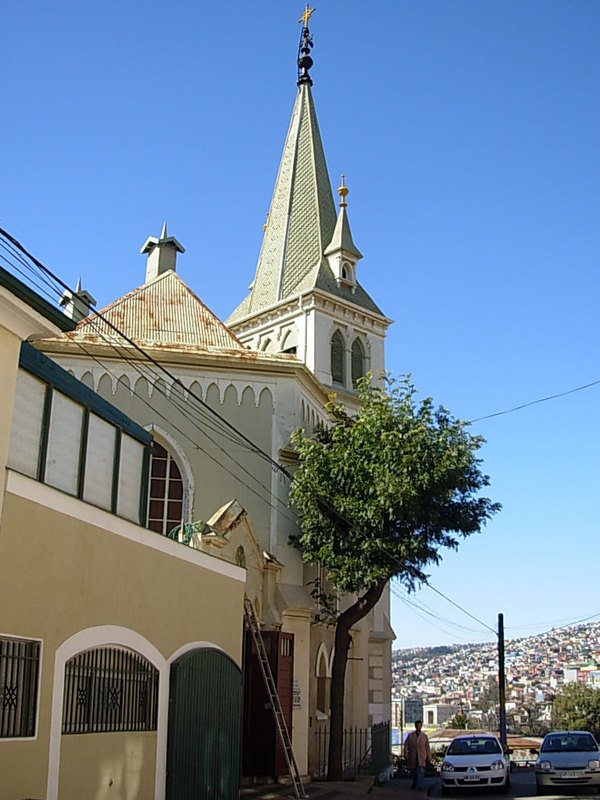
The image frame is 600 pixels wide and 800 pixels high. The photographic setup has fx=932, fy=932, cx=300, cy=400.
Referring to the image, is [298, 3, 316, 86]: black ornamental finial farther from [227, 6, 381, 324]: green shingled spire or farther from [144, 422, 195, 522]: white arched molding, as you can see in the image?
[144, 422, 195, 522]: white arched molding

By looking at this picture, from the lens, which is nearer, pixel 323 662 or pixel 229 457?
pixel 229 457

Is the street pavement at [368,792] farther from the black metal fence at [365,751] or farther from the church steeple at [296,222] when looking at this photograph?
the church steeple at [296,222]

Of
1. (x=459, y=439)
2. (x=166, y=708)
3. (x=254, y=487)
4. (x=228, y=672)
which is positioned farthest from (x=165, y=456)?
(x=166, y=708)

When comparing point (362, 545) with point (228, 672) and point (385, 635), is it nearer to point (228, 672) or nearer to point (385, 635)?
point (228, 672)

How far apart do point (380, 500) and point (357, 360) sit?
24147 millimetres

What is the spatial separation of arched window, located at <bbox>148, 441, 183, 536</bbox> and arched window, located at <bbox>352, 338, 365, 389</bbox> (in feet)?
72.1

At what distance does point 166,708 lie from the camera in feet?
44.2

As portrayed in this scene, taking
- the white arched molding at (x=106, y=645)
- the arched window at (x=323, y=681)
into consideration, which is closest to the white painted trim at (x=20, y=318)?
the white arched molding at (x=106, y=645)

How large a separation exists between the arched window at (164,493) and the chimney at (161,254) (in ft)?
30.8

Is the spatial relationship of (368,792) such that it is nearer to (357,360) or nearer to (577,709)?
Result: (357,360)

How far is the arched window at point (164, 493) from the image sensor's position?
23.8 m

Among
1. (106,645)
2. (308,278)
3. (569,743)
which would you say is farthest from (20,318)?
(308,278)

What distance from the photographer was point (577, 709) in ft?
233

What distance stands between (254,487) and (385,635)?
14759 mm
